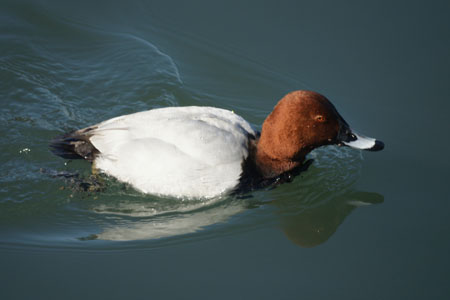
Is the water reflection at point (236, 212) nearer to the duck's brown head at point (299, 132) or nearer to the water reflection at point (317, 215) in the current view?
the water reflection at point (317, 215)

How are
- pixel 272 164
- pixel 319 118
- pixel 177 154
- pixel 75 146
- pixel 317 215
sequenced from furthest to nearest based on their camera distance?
pixel 75 146 < pixel 272 164 < pixel 317 215 < pixel 319 118 < pixel 177 154

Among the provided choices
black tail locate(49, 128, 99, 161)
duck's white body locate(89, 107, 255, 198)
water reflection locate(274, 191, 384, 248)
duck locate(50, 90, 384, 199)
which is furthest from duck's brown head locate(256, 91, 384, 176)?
black tail locate(49, 128, 99, 161)

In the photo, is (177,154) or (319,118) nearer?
(177,154)

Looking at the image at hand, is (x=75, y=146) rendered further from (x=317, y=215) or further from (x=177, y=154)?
(x=317, y=215)

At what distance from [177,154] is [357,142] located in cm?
177

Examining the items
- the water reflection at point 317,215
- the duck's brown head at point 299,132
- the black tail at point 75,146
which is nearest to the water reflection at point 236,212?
the water reflection at point 317,215

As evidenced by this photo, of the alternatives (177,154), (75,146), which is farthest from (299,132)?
(75,146)

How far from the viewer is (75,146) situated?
5.01 m

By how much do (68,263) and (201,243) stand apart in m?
1.11

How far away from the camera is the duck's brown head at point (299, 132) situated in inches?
176

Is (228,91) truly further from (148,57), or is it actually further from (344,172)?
(344,172)

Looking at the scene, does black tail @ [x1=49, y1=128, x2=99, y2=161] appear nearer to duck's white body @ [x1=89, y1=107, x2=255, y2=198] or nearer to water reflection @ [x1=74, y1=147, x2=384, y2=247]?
duck's white body @ [x1=89, y1=107, x2=255, y2=198]

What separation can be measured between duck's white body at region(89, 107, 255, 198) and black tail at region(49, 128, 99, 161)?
281 millimetres

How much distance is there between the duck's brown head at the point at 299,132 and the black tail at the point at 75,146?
175 centimetres
